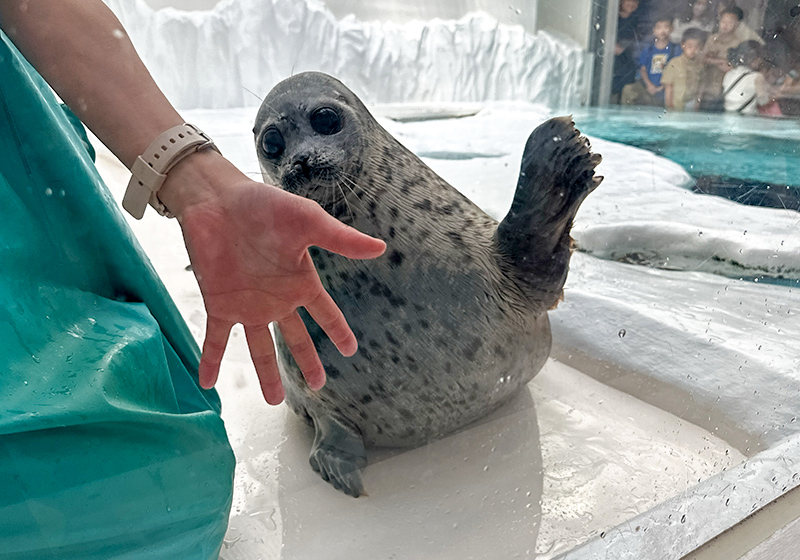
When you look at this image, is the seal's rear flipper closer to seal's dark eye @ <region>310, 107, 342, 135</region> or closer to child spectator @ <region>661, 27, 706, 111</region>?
child spectator @ <region>661, 27, 706, 111</region>

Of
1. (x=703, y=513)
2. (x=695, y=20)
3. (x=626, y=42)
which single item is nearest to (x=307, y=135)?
(x=626, y=42)

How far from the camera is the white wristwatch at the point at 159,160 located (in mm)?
607

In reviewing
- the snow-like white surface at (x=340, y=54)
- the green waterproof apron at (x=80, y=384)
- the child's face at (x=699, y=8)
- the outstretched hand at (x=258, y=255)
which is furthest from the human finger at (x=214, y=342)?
the child's face at (x=699, y=8)

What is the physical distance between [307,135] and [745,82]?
68cm

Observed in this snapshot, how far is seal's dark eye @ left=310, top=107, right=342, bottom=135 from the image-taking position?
0.87 metres

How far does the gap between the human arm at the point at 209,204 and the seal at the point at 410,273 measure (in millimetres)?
246

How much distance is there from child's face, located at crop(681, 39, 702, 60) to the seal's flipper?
2.68ft

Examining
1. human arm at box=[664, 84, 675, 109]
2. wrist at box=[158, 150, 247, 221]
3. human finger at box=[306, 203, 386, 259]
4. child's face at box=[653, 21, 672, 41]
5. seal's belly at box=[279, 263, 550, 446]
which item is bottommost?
seal's belly at box=[279, 263, 550, 446]

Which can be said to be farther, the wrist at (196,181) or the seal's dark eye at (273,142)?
the seal's dark eye at (273,142)

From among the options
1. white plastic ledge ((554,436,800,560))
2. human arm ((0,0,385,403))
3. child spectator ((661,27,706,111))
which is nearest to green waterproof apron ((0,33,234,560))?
human arm ((0,0,385,403))

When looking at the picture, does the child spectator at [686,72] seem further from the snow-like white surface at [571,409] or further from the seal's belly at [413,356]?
the seal's belly at [413,356]

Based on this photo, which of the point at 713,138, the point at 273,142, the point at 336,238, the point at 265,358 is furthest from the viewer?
the point at 713,138

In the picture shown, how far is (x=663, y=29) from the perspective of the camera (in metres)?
0.88

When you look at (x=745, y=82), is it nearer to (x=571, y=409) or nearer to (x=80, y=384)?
(x=571, y=409)
